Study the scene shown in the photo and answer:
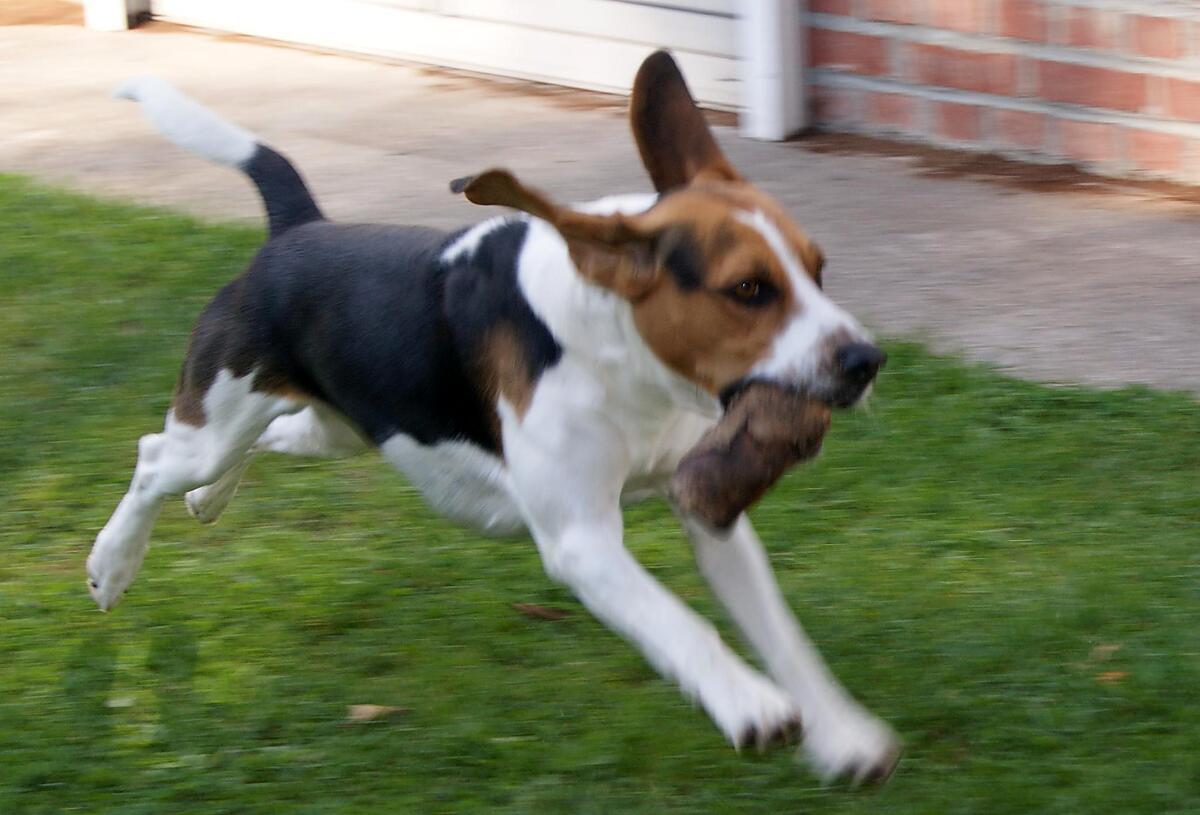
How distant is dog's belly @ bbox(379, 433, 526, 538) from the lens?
442 cm

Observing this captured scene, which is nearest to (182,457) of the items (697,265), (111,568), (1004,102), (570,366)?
(111,568)

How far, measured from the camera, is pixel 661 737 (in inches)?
168

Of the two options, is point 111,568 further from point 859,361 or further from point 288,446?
point 859,361

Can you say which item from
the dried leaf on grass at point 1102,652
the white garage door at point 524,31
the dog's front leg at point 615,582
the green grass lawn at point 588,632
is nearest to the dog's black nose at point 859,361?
the dog's front leg at point 615,582

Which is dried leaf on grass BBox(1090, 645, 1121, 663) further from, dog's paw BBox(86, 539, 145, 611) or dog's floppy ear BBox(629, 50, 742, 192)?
dog's paw BBox(86, 539, 145, 611)

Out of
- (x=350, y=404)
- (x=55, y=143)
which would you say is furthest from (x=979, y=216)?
(x=55, y=143)

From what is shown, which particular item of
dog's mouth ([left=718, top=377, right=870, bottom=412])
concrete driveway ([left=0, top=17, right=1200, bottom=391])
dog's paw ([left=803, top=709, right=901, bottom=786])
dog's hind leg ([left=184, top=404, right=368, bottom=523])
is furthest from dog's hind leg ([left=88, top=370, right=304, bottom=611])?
concrete driveway ([left=0, top=17, right=1200, bottom=391])

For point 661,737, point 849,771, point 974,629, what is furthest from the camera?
point 974,629

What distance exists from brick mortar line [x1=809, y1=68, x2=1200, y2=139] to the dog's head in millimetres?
4611

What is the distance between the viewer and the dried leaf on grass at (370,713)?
447 cm

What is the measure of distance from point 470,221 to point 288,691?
12.2ft

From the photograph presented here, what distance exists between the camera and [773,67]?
893 centimetres

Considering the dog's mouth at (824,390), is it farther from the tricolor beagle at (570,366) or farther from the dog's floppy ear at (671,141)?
the dog's floppy ear at (671,141)

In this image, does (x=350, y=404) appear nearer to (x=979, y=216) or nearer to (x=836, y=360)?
(x=836, y=360)
